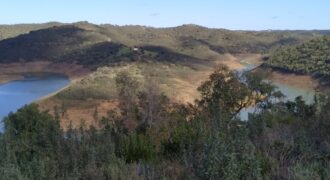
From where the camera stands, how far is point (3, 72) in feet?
292

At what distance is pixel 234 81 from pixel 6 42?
285 ft

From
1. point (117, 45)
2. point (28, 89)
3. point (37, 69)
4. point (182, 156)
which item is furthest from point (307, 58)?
point (182, 156)

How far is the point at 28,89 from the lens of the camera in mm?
71375

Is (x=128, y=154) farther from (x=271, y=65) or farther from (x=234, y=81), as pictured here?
(x=271, y=65)

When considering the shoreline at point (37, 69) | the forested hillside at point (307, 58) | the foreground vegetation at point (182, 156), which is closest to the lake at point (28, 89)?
the shoreline at point (37, 69)

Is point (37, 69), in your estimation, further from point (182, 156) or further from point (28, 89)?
point (182, 156)

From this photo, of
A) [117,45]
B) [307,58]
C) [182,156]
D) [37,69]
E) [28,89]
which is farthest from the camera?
[37,69]

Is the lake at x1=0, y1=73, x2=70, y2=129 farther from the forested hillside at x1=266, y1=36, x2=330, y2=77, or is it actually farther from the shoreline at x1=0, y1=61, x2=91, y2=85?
the forested hillside at x1=266, y1=36, x2=330, y2=77

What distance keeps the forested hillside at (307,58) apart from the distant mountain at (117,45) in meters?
16.9

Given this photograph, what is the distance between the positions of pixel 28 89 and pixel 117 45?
24258 millimetres

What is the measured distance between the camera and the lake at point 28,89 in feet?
189

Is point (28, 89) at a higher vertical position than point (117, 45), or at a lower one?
lower

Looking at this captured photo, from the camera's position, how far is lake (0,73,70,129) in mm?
57469

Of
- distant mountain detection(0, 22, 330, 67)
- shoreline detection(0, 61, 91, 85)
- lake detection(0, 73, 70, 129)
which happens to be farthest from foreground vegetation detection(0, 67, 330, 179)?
shoreline detection(0, 61, 91, 85)
